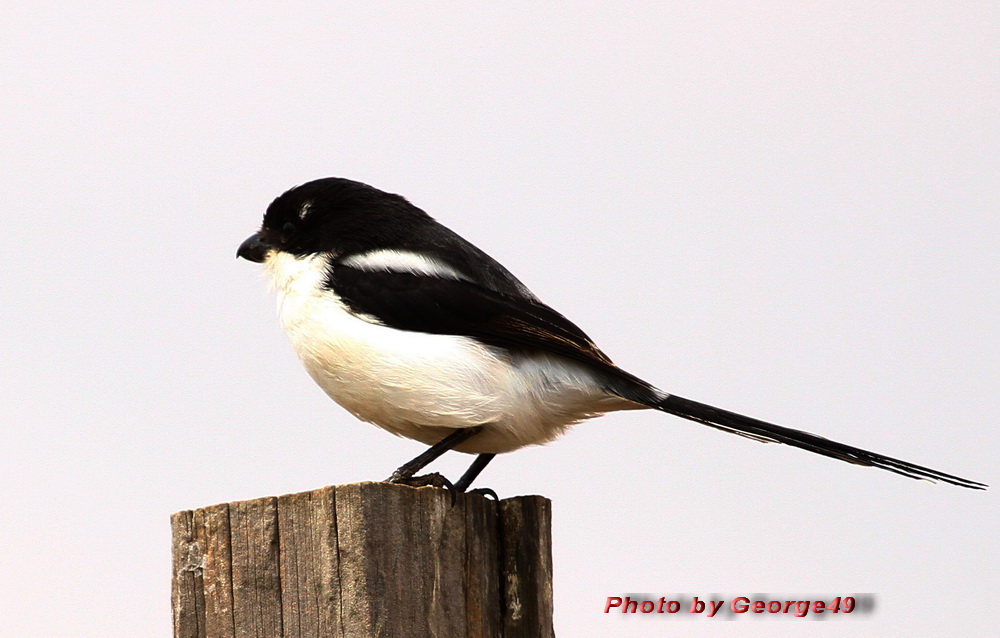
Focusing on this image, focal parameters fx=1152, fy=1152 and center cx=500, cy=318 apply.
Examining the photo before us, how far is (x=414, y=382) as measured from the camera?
180 inches

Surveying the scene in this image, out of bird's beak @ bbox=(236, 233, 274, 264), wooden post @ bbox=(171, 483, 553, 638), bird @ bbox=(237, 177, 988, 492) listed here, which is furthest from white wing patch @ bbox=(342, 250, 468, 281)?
wooden post @ bbox=(171, 483, 553, 638)

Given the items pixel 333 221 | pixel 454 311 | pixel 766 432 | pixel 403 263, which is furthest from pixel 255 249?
pixel 766 432

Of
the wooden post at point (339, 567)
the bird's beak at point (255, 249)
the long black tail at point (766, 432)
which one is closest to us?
the wooden post at point (339, 567)

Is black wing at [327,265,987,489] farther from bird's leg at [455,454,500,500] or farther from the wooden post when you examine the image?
the wooden post

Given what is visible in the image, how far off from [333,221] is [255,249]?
0.46 m

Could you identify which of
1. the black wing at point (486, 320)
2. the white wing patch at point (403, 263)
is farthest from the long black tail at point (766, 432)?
the white wing patch at point (403, 263)

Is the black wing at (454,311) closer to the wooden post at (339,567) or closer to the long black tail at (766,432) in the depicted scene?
the long black tail at (766,432)

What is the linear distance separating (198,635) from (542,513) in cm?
117

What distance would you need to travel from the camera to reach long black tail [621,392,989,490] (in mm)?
4430

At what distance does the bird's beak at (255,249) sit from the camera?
5.44 metres

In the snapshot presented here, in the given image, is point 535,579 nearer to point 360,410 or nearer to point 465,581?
point 465,581

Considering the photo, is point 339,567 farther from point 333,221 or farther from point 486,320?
point 333,221

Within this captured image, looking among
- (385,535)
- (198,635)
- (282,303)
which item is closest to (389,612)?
(385,535)

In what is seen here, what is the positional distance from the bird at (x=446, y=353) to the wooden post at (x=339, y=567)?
94 centimetres
